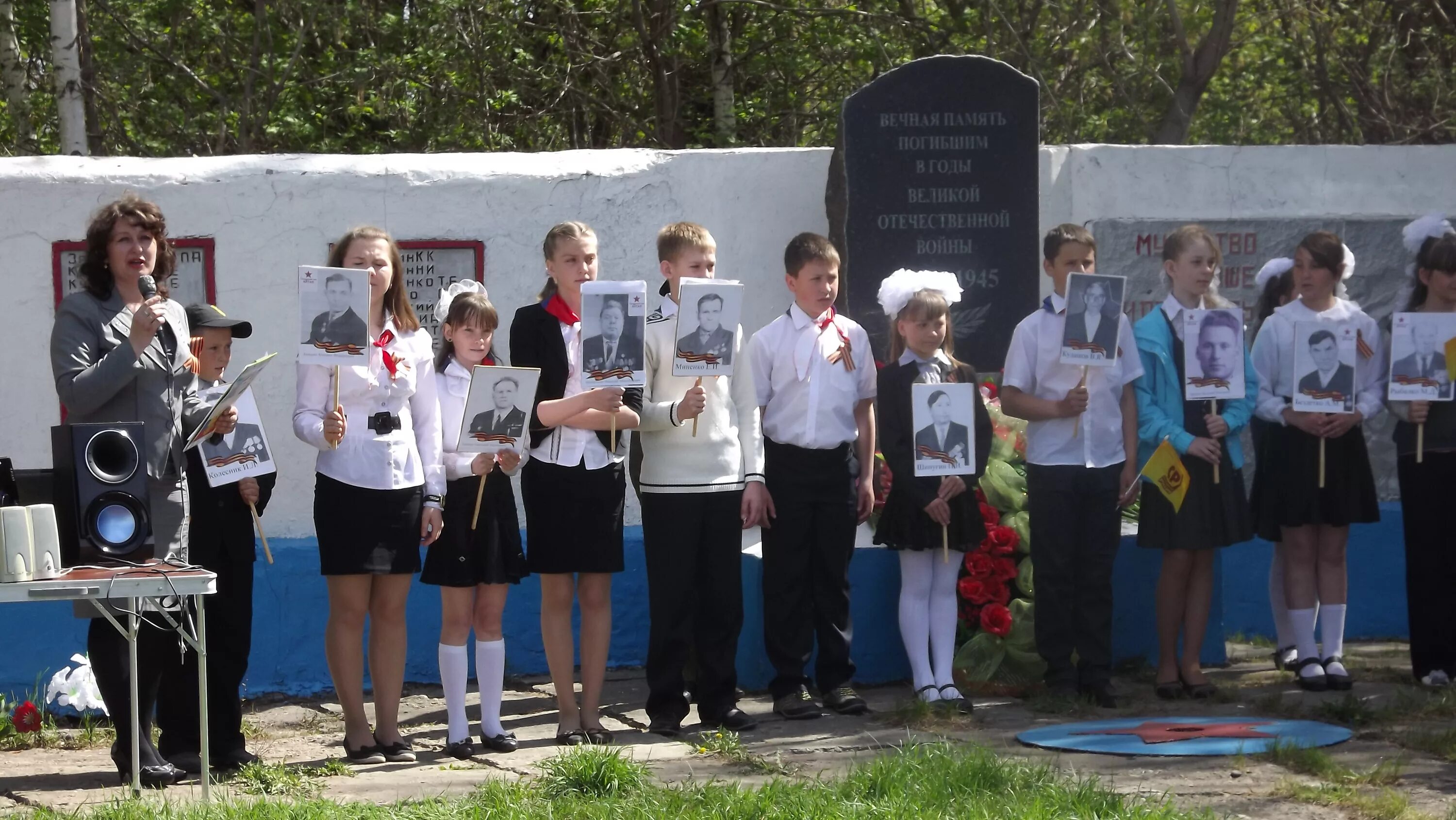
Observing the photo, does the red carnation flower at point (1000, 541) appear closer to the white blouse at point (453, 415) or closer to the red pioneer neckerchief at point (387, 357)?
the white blouse at point (453, 415)

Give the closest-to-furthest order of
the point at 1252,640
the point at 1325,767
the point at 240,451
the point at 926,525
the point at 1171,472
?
the point at 1325,767 → the point at 240,451 → the point at 926,525 → the point at 1171,472 → the point at 1252,640

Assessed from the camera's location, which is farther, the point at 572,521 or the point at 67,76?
the point at 67,76

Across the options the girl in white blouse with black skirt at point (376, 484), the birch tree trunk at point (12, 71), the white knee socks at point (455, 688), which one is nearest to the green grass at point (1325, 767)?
the white knee socks at point (455, 688)

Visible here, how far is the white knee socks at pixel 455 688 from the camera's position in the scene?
214 inches

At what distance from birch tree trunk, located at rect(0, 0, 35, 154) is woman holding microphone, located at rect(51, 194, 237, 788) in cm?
526

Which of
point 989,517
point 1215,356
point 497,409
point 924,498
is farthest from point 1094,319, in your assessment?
point 497,409

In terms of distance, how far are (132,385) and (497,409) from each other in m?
1.10

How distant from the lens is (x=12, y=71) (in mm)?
9859

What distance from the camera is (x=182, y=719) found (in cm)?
523

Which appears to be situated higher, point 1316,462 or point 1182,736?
point 1316,462

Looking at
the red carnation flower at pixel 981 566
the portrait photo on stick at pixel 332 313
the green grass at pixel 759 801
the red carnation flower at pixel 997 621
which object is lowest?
the green grass at pixel 759 801

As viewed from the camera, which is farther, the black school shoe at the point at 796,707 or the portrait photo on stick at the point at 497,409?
→ the black school shoe at the point at 796,707

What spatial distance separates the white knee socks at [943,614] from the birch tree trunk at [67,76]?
212 inches

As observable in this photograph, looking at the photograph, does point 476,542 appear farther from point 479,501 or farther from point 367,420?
point 367,420
